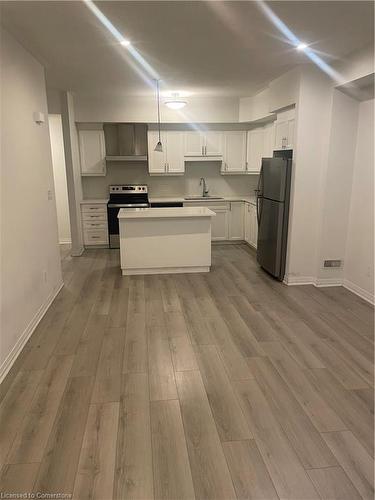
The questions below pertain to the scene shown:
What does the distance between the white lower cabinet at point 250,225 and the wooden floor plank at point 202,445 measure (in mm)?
4149

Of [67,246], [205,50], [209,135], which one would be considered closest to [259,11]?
[205,50]

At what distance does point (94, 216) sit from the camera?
265 inches

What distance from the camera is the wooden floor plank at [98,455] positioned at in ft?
5.81

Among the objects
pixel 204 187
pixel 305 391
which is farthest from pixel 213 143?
pixel 305 391

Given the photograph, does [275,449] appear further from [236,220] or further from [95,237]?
[95,237]

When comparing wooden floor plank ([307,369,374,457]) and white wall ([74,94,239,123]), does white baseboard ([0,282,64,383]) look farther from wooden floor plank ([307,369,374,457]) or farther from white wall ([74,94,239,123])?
white wall ([74,94,239,123])

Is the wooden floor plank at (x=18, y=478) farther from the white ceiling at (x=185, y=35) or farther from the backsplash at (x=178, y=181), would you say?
the backsplash at (x=178, y=181)

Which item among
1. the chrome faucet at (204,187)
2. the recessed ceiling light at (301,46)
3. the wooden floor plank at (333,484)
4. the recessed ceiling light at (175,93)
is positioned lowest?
the wooden floor plank at (333,484)

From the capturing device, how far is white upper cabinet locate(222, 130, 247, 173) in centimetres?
696

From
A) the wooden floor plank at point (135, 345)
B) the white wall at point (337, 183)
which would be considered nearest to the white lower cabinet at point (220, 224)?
the white wall at point (337, 183)

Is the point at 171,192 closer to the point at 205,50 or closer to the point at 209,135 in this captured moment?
the point at 209,135

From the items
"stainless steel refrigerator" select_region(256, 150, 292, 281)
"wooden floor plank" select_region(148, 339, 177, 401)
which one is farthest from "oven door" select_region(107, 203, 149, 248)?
Result: "wooden floor plank" select_region(148, 339, 177, 401)

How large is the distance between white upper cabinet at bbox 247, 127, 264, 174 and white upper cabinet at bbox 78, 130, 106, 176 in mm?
2795

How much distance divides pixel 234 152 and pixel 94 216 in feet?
9.75
